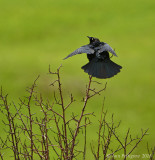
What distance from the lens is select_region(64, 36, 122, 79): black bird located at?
4438 millimetres

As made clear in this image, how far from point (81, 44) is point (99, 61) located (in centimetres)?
1119

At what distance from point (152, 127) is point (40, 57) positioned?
527cm

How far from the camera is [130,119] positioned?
37.2 ft

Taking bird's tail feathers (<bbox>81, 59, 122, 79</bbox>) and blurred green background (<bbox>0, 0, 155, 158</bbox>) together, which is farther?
blurred green background (<bbox>0, 0, 155, 158</bbox>)

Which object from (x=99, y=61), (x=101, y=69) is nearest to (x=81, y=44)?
(x=99, y=61)

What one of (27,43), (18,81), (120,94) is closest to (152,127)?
(120,94)

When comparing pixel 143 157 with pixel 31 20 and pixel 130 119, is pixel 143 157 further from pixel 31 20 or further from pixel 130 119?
pixel 31 20

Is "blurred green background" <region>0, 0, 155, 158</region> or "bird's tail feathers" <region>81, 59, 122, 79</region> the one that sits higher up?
"blurred green background" <region>0, 0, 155, 158</region>

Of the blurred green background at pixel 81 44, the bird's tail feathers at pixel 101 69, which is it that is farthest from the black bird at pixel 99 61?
the blurred green background at pixel 81 44

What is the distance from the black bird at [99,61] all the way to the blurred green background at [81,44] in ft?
16.7

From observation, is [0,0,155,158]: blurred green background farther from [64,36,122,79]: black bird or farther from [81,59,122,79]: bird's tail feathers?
[81,59,122,79]: bird's tail feathers

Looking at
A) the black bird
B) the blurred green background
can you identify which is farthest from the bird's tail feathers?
the blurred green background

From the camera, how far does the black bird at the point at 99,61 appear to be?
14.6 ft

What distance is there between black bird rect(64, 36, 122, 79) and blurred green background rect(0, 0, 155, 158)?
200 inches
